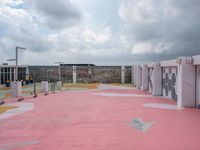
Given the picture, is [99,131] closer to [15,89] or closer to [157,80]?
[15,89]

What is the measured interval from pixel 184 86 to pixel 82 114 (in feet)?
16.0

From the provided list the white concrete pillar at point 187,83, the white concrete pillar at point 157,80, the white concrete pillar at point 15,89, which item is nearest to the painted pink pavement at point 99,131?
the white concrete pillar at point 187,83

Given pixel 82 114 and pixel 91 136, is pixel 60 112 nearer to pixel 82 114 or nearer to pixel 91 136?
pixel 82 114

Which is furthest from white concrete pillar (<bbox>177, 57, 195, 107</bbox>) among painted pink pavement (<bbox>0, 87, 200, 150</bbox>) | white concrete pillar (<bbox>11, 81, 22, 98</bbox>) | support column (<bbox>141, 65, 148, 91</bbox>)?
white concrete pillar (<bbox>11, 81, 22, 98</bbox>)

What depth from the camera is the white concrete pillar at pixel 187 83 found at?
1145cm

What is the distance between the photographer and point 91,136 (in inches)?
263

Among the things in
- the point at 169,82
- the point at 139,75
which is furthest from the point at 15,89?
the point at 139,75

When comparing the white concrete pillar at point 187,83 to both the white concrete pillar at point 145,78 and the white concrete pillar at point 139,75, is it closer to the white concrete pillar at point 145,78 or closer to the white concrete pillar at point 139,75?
the white concrete pillar at point 145,78

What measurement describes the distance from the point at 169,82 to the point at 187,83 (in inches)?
157

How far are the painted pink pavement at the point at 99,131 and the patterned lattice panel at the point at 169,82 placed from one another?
4.18 metres

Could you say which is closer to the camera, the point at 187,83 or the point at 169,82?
the point at 187,83

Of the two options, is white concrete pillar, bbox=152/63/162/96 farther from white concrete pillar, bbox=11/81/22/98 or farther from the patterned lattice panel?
white concrete pillar, bbox=11/81/22/98

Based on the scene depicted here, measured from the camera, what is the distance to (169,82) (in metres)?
15.5

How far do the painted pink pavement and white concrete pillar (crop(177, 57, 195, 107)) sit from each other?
111cm
